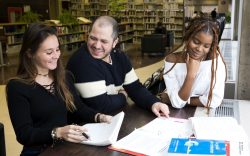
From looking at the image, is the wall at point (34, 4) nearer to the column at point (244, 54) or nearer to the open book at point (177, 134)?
the column at point (244, 54)

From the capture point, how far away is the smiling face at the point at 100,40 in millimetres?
1789

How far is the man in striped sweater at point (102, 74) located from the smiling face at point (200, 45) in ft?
1.19

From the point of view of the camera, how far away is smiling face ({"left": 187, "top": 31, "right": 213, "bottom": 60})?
1810 millimetres

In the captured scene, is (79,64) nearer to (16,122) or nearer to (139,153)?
(16,122)

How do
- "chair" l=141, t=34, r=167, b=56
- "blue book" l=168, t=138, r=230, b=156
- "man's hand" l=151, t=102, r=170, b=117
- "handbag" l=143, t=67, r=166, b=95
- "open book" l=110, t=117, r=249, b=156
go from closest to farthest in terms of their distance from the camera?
"blue book" l=168, t=138, r=230, b=156, "open book" l=110, t=117, r=249, b=156, "man's hand" l=151, t=102, r=170, b=117, "handbag" l=143, t=67, r=166, b=95, "chair" l=141, t=34, r=167, b=56

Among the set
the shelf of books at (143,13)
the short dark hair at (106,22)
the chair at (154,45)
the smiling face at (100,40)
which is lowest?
the chair at (154,45)

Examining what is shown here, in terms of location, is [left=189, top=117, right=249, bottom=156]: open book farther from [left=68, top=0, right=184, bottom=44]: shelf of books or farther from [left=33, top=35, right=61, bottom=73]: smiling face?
[left=68, top=0, right=184, bottom=44]: shelf of books

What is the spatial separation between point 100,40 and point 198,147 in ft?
2.86

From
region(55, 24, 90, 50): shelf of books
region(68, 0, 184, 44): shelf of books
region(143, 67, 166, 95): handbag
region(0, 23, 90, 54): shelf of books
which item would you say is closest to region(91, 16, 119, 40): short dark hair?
region(143, 67, 166, 95): handbag

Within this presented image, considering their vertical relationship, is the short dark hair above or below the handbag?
above

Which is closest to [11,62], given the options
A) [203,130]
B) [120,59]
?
→ [120,59]

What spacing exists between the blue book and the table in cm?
22

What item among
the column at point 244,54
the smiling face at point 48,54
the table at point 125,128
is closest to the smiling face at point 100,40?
the smiling face at point 48,54

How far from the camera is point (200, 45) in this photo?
6.04 ft
